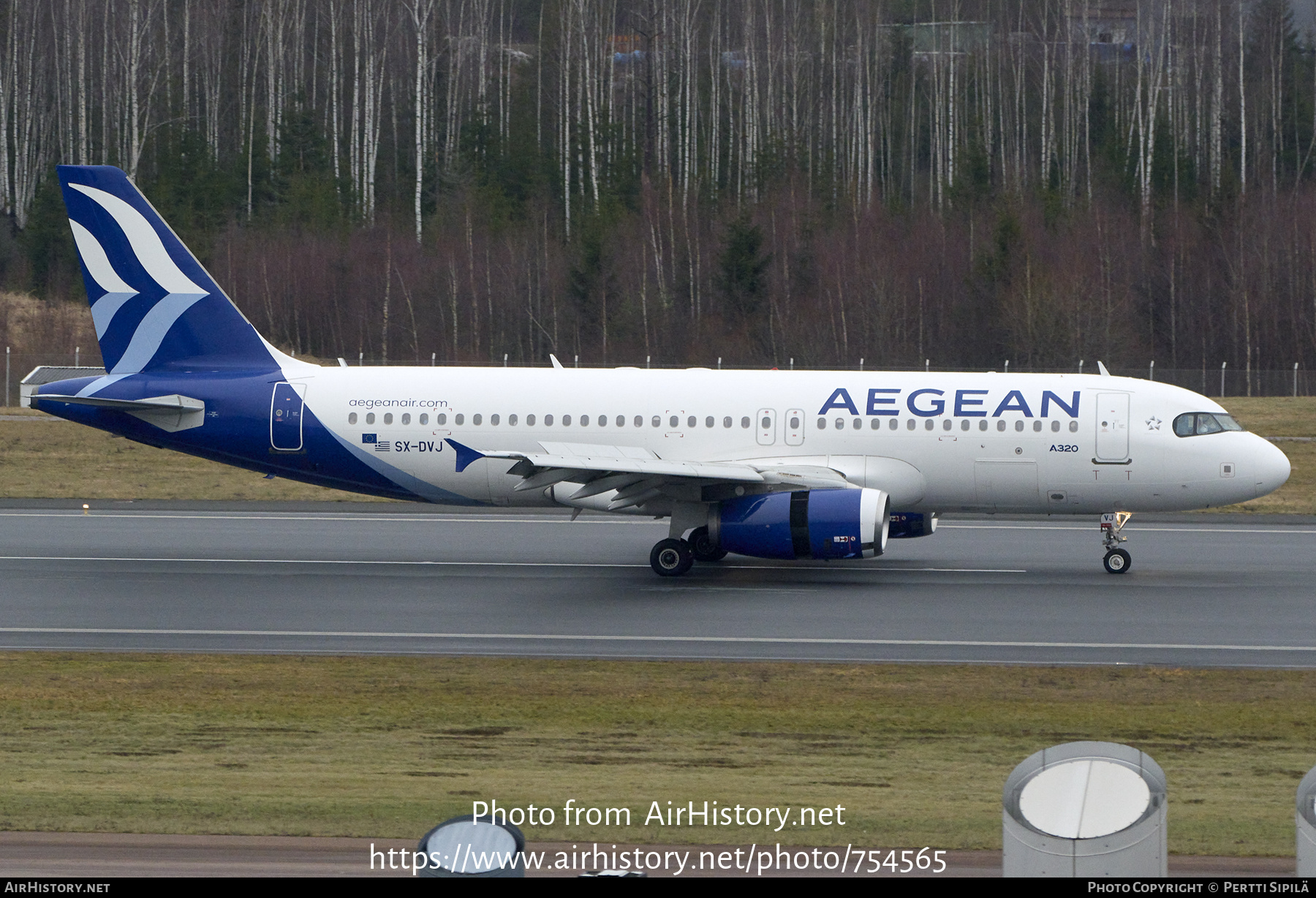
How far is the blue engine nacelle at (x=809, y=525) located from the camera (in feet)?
66.4

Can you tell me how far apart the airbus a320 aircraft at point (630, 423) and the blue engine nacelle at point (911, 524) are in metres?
0.03

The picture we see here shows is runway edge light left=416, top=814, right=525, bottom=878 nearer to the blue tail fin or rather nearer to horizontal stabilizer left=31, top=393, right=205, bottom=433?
horizontal stabilizer left=31, top=393, right=205, bottom=433

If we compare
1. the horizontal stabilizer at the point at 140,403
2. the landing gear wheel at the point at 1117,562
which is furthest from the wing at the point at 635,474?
the horizontal stabilizer at the point at 140,403

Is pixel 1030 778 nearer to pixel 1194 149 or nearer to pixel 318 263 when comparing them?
pixel 318 263

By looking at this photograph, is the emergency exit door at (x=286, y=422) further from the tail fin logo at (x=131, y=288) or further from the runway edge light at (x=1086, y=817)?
the runway edge light at (x=1086, y=817)

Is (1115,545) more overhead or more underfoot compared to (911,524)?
more underfoot

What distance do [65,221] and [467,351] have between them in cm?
1860

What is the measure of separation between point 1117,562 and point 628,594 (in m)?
7.63

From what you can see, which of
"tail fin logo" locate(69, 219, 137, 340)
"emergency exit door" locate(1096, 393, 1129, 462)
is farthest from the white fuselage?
"tail fin logo" locate(69, 219, 137, 340)

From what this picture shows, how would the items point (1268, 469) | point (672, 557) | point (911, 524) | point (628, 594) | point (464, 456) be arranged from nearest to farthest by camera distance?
1. point (628, 594)
2. point (464, 456)
3. point (672, 557)
4. point (1268, 469)
5. point (911, 524)

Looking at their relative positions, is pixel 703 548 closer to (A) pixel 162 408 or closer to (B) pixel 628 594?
(B) pixel 628 594

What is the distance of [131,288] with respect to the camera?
23781 millimetres

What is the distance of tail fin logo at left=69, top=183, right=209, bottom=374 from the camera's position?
23672mm

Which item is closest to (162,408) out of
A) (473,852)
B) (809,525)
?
(809,525)
